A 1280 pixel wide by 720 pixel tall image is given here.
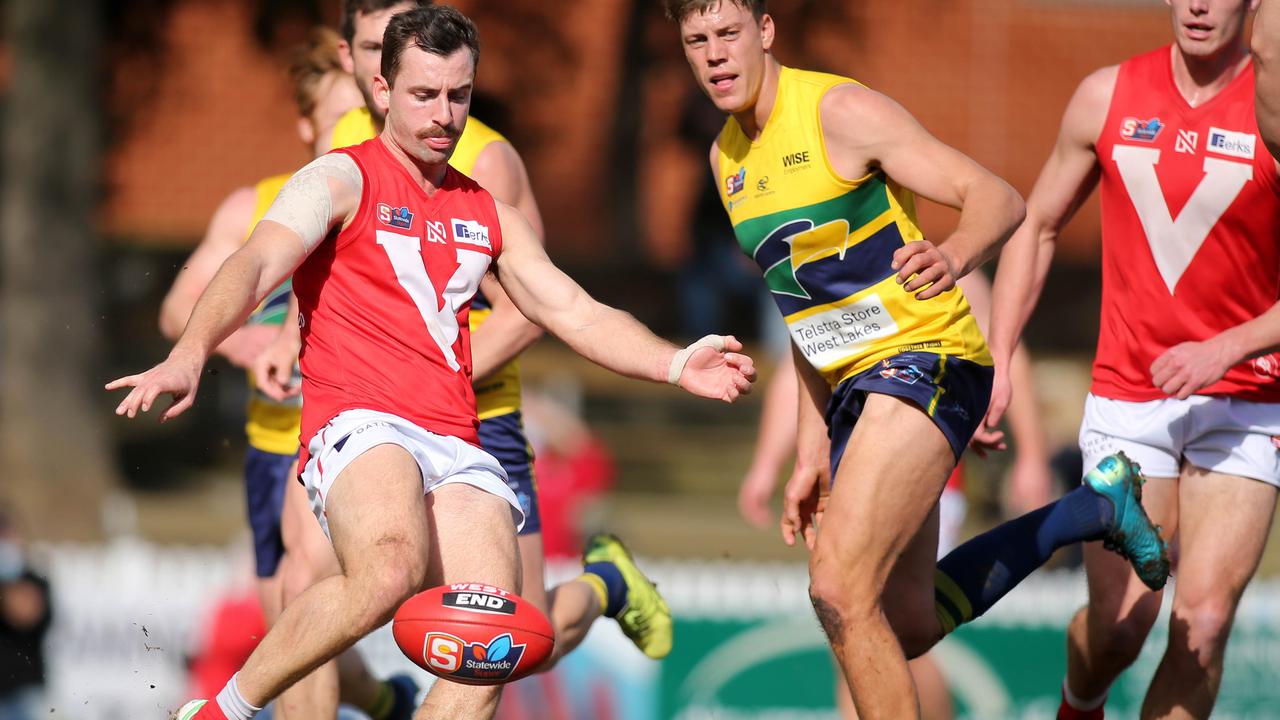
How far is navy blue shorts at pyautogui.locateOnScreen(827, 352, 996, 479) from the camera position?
17.1ft

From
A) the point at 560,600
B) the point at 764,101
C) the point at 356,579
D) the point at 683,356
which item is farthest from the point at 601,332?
the point at 560,600

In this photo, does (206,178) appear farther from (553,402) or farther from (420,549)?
(420,549)

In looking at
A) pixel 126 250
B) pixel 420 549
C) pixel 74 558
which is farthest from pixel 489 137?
pixel 126 250

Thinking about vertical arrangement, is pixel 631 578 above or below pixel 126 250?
above

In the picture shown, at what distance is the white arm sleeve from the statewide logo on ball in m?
1.23

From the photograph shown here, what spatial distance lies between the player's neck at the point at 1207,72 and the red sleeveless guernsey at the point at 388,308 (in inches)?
102

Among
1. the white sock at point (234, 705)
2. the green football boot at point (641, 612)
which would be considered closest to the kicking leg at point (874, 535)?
the white sock at point (234, 705)

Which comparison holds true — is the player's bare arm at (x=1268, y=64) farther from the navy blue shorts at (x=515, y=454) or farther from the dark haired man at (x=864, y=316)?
the navy blue shorts at (x=515, y=454)

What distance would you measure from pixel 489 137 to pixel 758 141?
1160 mm

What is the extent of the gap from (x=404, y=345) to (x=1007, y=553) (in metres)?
2.44

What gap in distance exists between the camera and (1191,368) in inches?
200

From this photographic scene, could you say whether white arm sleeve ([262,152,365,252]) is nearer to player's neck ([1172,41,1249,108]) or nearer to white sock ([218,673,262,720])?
white sock ([218,673,262,720])

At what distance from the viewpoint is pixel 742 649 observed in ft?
33.1

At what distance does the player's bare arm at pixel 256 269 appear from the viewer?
4.37 m
